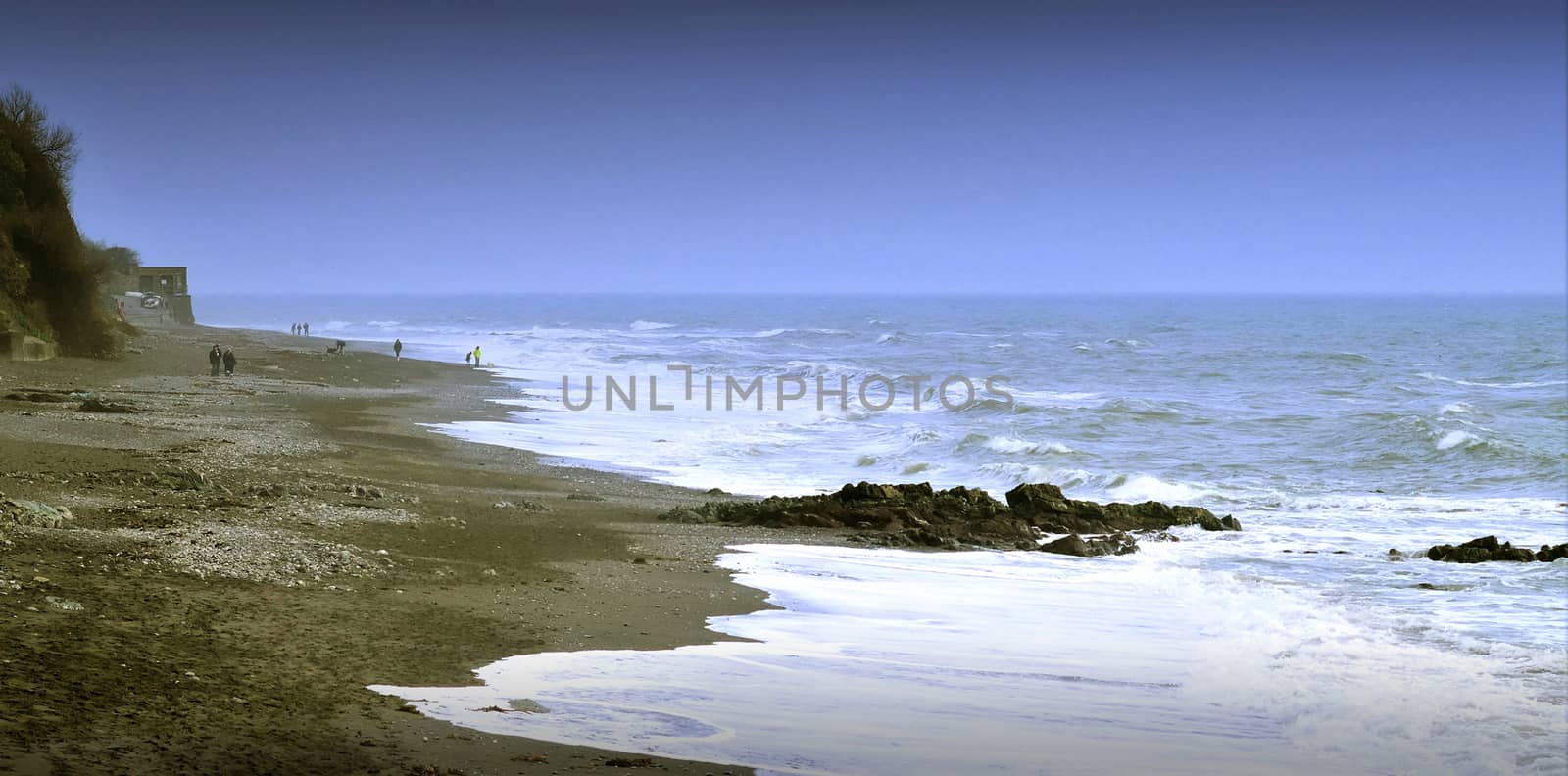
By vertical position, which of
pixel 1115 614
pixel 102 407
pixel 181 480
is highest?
pixel 102 407

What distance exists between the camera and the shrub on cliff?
3338 centimetres

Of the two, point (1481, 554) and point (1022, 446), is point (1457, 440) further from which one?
point (1481, 554)

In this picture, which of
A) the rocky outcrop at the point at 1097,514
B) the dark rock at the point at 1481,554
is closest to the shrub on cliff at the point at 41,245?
the rocky outcrop at the point at 1097,514

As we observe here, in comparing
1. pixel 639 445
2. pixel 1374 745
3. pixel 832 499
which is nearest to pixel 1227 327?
pixel 639 445

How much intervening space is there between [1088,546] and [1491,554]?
5044 millimetres

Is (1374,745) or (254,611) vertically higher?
(254,611)

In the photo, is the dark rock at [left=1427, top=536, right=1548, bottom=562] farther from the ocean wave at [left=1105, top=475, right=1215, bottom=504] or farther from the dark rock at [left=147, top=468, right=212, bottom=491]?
the dark rock at [left=147, top=468, right=212, bottom=491]

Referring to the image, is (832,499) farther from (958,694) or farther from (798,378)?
(798,378)

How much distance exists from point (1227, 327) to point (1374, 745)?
346 ft

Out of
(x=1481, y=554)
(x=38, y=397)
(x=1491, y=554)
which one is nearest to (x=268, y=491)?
(x=38, y=397)

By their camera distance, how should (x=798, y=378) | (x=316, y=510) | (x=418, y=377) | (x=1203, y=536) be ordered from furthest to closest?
1. (x=798, y=378)
2. (x=418, y=377)
3. (x=1203, y=536)
4. (x=316, y=510)

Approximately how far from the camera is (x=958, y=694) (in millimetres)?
9836

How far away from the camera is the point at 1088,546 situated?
56.5 ft

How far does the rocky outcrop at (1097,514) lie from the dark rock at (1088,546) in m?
0.74
